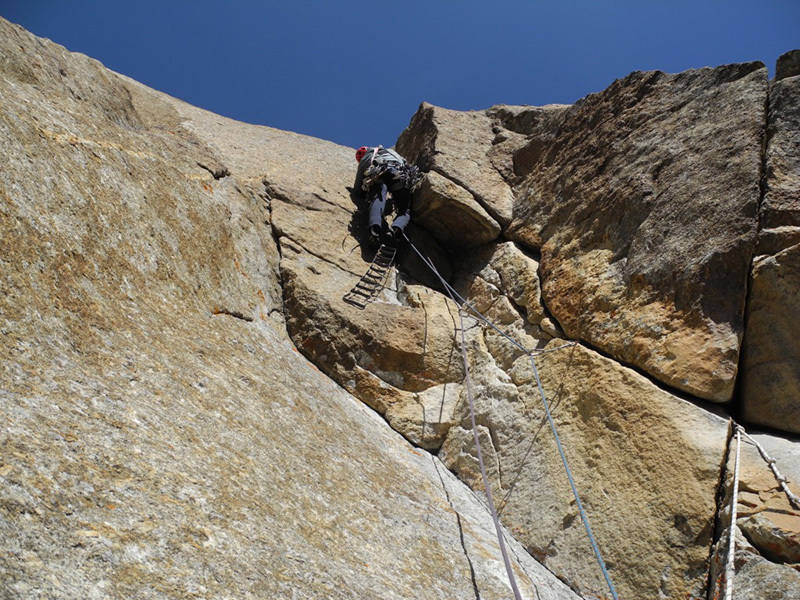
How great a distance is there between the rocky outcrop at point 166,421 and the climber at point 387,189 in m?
2.34

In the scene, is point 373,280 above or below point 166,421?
above

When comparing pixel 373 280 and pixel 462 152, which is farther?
pixel 462 152

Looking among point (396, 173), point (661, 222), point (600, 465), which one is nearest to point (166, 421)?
point (600, 465)

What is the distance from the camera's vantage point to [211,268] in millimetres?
6070

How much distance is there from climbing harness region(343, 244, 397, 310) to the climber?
25cm

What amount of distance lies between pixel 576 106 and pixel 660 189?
8.82 ft

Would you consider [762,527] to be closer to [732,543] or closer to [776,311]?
[732,543]

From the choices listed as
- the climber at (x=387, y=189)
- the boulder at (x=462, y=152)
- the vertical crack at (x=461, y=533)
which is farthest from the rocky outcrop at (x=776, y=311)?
the climber at (x=387, y=189)

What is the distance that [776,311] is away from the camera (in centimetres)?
495

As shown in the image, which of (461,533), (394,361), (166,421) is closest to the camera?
(166,421)

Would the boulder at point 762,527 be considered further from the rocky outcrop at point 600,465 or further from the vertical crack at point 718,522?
the rocky outcrop at point 600,465

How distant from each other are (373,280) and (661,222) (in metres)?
3.95

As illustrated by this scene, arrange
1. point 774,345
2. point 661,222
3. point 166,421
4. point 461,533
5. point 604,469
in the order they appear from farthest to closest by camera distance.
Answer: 1. point 661,222
2. point 604,469
3. point 774,345
4. point 461,533
5. point 166,421

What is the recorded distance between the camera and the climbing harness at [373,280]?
746cm
